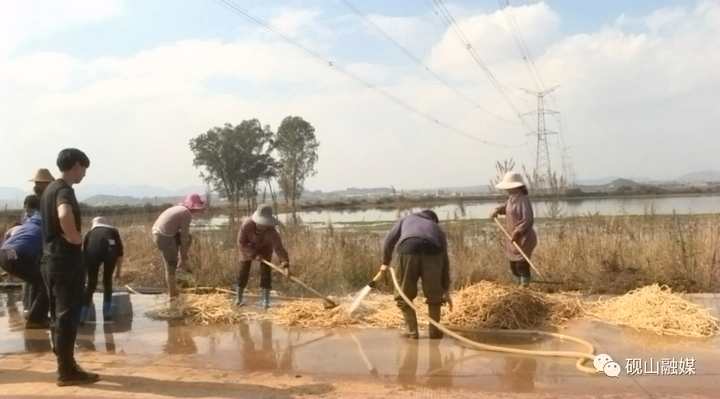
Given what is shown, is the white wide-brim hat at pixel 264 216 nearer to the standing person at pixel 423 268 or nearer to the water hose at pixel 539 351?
the standing person at pixel 423 268

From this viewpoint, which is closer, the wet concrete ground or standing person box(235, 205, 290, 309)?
the wet concrete ground

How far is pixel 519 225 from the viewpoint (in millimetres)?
8656

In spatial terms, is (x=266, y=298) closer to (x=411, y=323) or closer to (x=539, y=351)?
(x=411, y=323)

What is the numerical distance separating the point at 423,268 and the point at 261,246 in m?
2.91

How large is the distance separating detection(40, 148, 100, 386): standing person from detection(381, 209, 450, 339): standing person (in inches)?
127

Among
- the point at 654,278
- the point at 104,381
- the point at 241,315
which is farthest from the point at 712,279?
the point at 104,381

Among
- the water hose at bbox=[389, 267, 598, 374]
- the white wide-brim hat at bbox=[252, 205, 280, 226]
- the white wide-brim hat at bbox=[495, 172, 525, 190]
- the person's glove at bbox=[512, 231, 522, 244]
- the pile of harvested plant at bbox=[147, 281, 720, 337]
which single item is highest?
the white wide-brim hat at bbox=[495, 172, 525, 190]

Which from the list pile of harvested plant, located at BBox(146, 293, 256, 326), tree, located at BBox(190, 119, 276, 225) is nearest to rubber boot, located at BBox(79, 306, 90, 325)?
pile of harvested plant, located at BBox(146, 293, 256, 326)

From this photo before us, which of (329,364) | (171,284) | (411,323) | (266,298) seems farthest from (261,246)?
(329,364)

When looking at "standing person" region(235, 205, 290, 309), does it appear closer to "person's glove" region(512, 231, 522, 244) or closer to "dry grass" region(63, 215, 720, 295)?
"dry grass" region(63, 215, 720, 295)

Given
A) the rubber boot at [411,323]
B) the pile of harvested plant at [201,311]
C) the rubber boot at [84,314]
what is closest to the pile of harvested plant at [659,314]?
the rubber boot at [411,323]

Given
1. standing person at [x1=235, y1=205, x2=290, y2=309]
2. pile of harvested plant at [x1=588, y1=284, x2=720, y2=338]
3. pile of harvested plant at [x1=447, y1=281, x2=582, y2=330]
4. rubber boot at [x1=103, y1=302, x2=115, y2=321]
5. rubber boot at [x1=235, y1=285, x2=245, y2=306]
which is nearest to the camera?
pile of harvested plant at [x1=588, y1=284, x2=720, y2=338]

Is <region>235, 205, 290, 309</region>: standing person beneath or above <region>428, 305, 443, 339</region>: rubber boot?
above

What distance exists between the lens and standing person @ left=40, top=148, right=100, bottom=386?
565 centimetres
